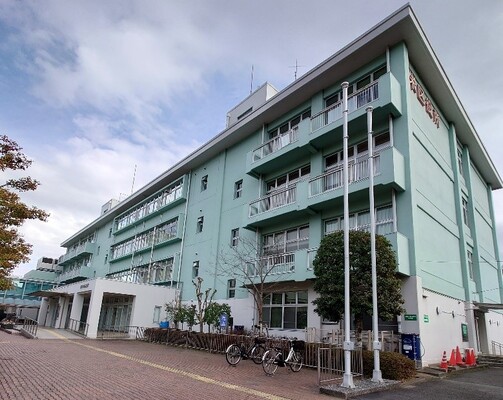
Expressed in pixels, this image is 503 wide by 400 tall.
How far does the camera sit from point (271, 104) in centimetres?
2184

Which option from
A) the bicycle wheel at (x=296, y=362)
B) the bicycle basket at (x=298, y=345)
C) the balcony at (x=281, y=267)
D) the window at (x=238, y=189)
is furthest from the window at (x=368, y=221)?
the window at (x=238, y=189)

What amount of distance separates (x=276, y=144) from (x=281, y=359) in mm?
12230

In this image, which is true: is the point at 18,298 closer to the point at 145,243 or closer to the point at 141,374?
the point at 145,243

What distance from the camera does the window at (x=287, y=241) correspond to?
63.4 ft

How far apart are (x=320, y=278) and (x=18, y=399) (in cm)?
948

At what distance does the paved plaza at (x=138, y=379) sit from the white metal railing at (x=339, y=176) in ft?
25.3

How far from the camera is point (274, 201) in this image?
20.4 metres

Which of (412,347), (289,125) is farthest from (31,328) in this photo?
(412,347)

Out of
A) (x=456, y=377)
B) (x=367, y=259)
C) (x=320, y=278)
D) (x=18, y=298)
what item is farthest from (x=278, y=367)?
(x=18, y=298)

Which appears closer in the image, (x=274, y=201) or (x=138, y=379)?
(x=138, y=379)

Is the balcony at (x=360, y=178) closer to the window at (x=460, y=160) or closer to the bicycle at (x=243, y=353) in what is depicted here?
the bicycle at (x=243, y=353)

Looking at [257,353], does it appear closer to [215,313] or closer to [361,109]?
[215,313]

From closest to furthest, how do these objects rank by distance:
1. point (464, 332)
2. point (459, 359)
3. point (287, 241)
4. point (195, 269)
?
point (459, 359), point (464, 332), point (287, 241), point (195, 269)

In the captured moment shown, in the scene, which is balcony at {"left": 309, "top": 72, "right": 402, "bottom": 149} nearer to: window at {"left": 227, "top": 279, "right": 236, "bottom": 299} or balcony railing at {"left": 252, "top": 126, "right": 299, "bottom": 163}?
balcony railing at {"left": 252, "top": 126, "right": 299, "bottom": 163}
